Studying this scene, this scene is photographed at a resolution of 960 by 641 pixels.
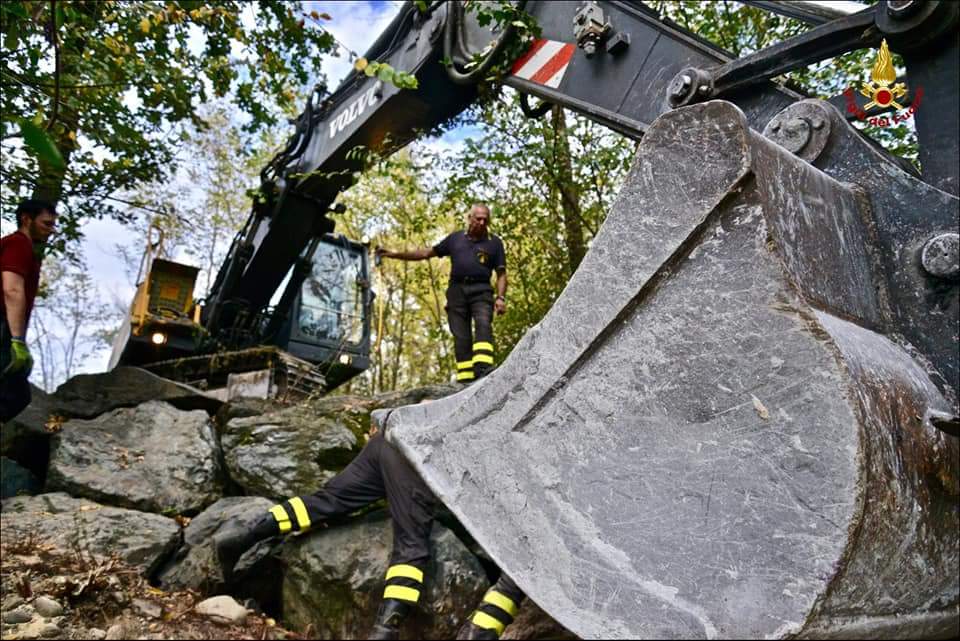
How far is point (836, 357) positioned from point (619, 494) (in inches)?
20.0

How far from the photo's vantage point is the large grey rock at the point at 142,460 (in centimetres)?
443

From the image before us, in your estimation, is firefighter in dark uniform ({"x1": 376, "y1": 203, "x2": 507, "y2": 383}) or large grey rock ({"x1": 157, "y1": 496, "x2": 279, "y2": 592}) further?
firefighter in dark uniform ({"x1": 376, "y1": 203, "x2": 507, "y2": 383})

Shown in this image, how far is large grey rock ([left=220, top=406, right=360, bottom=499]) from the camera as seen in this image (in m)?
4.45

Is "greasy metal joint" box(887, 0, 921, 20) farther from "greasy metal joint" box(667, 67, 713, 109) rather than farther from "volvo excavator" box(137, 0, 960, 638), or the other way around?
"greasy metal joint" box(667, 67, 713, 109)

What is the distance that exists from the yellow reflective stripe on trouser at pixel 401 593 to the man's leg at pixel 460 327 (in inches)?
108

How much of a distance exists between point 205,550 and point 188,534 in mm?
280

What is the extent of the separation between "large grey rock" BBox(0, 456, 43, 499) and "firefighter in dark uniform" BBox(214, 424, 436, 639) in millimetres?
1873

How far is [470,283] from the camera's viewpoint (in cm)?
588

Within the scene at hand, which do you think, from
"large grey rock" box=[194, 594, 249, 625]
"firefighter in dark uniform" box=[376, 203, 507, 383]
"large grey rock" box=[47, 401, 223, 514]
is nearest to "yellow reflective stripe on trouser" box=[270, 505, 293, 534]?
"large grey rock" box=[194, 594, 249, 625]

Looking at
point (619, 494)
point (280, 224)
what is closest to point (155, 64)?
point (280, 224)

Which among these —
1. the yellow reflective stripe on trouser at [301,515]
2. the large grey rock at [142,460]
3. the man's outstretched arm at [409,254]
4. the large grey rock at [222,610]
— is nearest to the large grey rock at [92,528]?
the large grey rock at [142,460]

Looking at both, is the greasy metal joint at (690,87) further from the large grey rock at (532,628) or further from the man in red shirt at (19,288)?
the man in red shirt at (19,288)

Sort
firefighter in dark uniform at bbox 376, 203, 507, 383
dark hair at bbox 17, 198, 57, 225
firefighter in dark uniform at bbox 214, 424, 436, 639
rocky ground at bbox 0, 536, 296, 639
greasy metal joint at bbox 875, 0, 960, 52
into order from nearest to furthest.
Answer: greasy metal joint at bbox 875, 0, 960, 52, rocky ground at bbox 0, 536, 296, 639, firefighter in dark uniform at bbox 214, 424, 436, 639, dark hair at bbox 17, 198, 57, 225, firefighter in dark uniform at bbox 376, 203, 507, 383

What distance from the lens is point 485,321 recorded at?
5777mm
